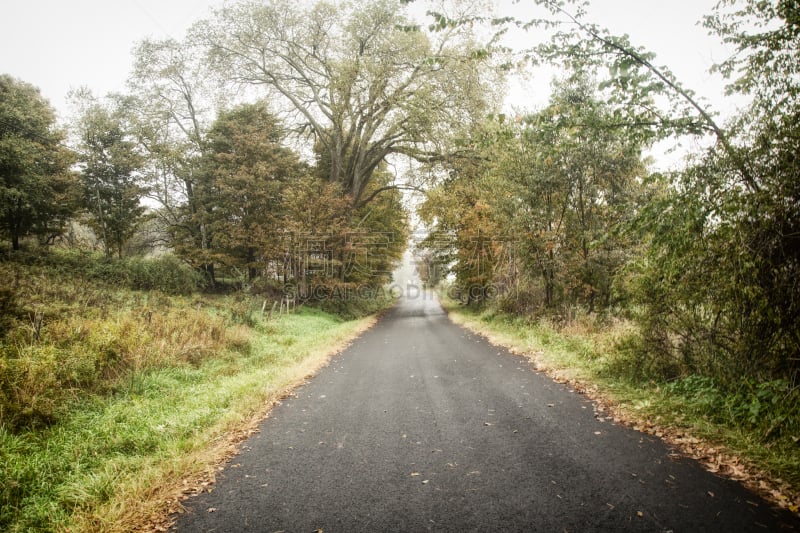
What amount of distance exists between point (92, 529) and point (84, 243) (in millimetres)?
23285

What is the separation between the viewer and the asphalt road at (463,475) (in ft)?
9.24

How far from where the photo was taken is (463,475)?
350cm

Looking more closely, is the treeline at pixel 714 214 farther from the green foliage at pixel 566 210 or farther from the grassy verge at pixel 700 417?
the green foliage at pixel 566 210

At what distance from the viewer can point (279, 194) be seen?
19.4m

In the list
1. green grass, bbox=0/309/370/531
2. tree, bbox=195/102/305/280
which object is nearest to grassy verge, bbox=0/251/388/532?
green grass, bbox=0/309/370/531

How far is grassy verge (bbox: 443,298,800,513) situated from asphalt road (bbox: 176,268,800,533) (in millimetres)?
281

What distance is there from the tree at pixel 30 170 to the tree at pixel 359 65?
853 cm

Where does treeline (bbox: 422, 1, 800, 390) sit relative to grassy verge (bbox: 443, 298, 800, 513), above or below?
above

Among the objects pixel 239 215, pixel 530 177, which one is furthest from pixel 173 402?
pixel 239 215

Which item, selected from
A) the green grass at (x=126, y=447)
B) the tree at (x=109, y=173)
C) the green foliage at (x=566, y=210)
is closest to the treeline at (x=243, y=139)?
the tree at (x=109, y=173)

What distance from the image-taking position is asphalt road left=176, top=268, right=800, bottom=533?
2816 millimetres

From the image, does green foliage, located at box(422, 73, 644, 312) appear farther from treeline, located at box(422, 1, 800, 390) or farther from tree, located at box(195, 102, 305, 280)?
tree, located at box(195, 102, 305, 280)

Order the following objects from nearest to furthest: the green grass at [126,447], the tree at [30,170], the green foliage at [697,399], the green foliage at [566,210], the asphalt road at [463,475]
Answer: the asphalt road at [463,475] → the green grass at [126,447] → the green foliage at [697,399] → the green foliage at [566,210] → the tree at [30,170]

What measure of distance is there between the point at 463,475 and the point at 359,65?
1785 cm
